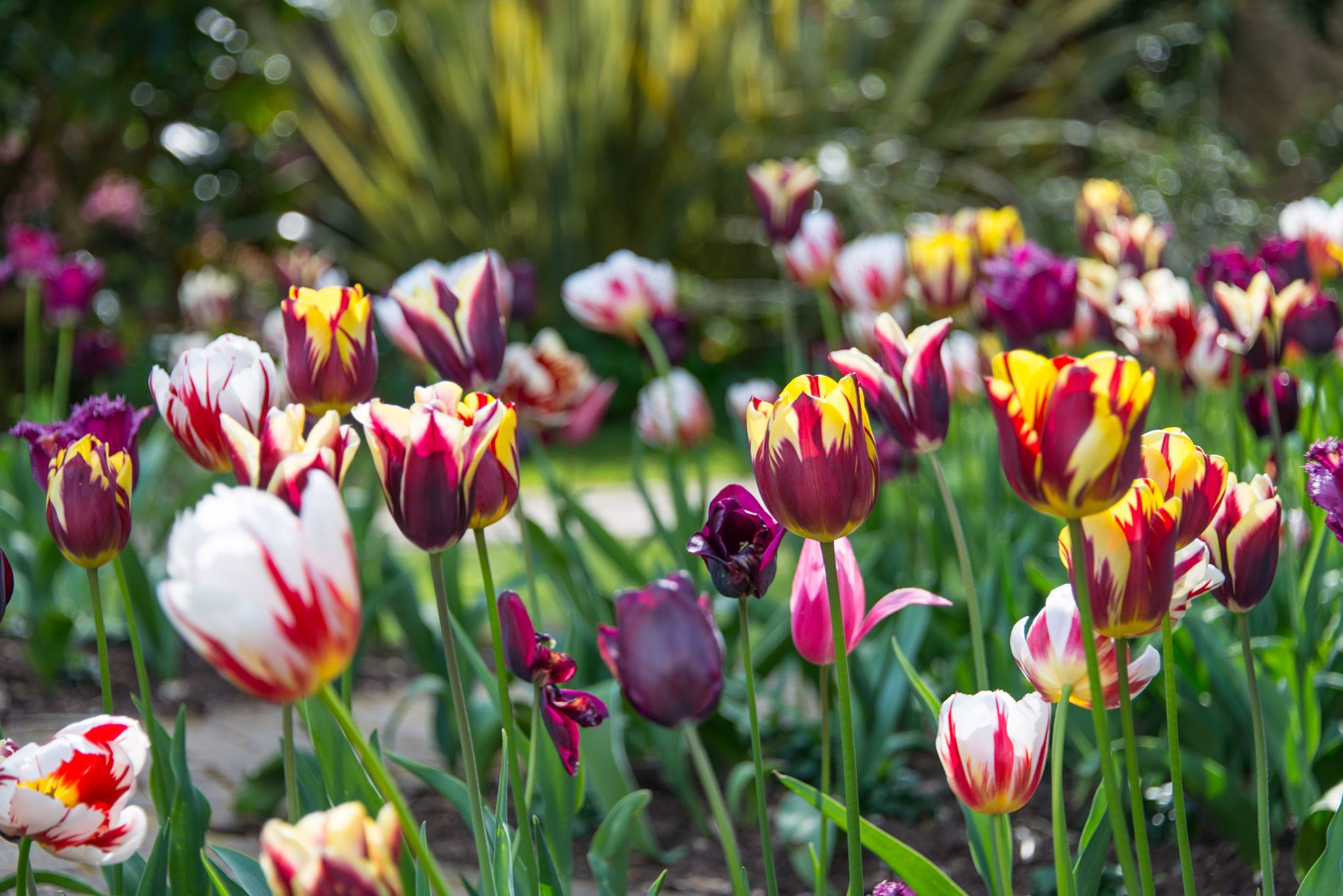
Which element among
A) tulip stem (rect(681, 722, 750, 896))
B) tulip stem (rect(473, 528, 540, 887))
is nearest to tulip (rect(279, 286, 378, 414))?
tulip stem (rect(473, 528, 540, 887))

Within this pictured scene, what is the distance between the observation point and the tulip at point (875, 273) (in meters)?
2.07

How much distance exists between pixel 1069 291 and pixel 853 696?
0.62m

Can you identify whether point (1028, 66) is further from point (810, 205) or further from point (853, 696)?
point (853, 696)

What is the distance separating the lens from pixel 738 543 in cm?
87

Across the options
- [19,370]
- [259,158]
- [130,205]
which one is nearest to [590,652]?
[19,370]

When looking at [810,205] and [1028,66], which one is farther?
[1028,66]

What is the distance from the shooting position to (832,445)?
77 cm

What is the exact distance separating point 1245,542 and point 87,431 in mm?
916

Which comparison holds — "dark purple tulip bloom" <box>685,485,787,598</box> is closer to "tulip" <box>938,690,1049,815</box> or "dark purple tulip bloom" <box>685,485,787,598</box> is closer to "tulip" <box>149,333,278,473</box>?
"tulip" <box>938,690,1049,815</box>

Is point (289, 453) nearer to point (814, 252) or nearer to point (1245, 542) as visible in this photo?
point (1245, 542)

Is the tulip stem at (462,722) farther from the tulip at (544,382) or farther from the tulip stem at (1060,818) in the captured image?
the tulip at (544,382)

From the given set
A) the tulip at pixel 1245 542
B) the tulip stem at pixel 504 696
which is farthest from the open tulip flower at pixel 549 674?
the tulip at pixel 1245 542

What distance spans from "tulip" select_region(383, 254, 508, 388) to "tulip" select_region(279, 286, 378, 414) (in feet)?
0.38

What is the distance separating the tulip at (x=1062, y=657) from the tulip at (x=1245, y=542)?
0.34 ft
